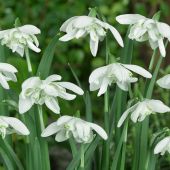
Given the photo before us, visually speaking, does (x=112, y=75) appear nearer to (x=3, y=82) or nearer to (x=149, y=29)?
(x=149, y=29)

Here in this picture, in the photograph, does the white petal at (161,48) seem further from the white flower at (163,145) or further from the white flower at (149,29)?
the white flower at (163,145)

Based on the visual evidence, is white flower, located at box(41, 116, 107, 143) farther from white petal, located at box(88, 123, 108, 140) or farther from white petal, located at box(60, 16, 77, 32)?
white petal, located at box(60, 16, 77, 32)

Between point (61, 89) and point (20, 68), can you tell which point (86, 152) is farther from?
point (20, 68)

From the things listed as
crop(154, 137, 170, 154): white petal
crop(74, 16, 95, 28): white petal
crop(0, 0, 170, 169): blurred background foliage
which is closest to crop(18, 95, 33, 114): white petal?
crop(74, 16, 95, 28): white petal

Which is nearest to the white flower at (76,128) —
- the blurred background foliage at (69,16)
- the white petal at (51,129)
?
the white petal at (51,129)

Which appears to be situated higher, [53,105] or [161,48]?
[161,48]

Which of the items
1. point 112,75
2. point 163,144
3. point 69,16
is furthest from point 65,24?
point 69,16
